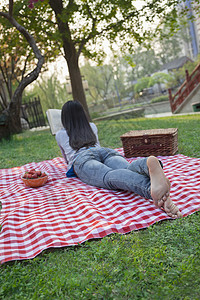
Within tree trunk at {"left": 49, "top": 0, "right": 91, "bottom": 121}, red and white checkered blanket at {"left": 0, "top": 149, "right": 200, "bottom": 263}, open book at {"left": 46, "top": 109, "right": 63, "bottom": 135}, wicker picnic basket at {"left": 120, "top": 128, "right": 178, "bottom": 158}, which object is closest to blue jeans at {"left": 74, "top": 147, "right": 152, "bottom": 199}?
red and white checkered blanket at {"left": 0, "top": 149, "right": 200, "bottom": 263}

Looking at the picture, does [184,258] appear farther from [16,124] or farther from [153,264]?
[16,124]

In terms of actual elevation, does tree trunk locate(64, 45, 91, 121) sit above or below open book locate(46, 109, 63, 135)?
above

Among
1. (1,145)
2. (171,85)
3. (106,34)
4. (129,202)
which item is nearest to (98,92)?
(171,85)

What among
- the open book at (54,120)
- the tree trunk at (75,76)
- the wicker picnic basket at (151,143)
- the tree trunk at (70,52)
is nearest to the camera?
the wicker picnic basket at (151,143)

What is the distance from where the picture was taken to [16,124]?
9.95 m

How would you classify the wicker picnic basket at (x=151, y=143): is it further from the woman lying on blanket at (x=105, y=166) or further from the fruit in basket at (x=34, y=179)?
the fruit in basket at (x=34, y=179)

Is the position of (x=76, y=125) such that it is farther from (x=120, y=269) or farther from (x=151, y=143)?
(x=120, y=269)

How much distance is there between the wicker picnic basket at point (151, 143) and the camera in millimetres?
4402

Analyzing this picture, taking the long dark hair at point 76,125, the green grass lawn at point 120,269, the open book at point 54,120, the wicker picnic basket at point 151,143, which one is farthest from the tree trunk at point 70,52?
the green grass lawn at point 120,269

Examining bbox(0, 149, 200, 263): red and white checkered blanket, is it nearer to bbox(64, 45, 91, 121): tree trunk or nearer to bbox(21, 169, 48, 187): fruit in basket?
bbox(21, 169, 48, 187): fruit in basket

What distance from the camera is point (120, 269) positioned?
1703 mm

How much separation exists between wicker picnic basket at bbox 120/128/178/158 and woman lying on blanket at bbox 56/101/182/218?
805 mm

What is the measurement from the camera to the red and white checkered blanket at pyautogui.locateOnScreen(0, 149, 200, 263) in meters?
2.18

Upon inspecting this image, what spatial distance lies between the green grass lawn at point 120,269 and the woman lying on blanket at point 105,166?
0.93 feet
